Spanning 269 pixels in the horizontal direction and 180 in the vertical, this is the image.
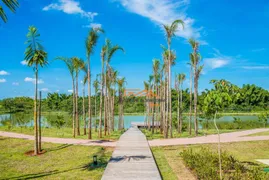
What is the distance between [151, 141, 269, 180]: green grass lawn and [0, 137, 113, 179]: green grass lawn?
2.25 meters

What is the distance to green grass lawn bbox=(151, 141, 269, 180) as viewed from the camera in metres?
7.88

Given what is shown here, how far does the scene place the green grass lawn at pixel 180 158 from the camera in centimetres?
788

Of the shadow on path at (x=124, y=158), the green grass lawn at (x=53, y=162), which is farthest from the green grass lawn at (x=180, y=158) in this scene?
the green grass lawn at (x=53, y=162)

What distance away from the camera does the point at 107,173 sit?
752 cm

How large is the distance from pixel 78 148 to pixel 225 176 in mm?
7790

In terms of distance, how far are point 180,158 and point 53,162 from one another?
525 centimetres

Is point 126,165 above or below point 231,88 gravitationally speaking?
below

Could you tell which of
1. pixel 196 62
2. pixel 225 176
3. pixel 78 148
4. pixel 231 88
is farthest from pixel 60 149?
pixel 196 62

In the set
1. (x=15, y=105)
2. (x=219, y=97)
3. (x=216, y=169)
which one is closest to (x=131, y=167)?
(x=216, y=169)

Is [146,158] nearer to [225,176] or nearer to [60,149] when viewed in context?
[225,176]

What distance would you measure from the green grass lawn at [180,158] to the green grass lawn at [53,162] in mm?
2248

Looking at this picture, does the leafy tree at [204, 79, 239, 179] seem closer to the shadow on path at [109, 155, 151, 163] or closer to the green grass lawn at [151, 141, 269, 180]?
the green grass lawn at [151, 141, 269, 180]

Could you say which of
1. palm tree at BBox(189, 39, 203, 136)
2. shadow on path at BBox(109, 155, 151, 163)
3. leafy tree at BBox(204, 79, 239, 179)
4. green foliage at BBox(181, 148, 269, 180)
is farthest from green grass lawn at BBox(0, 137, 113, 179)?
palm tree at BBox(189, 39, 203, 136)

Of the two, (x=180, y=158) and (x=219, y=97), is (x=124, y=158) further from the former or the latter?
(x=219, y=97)
